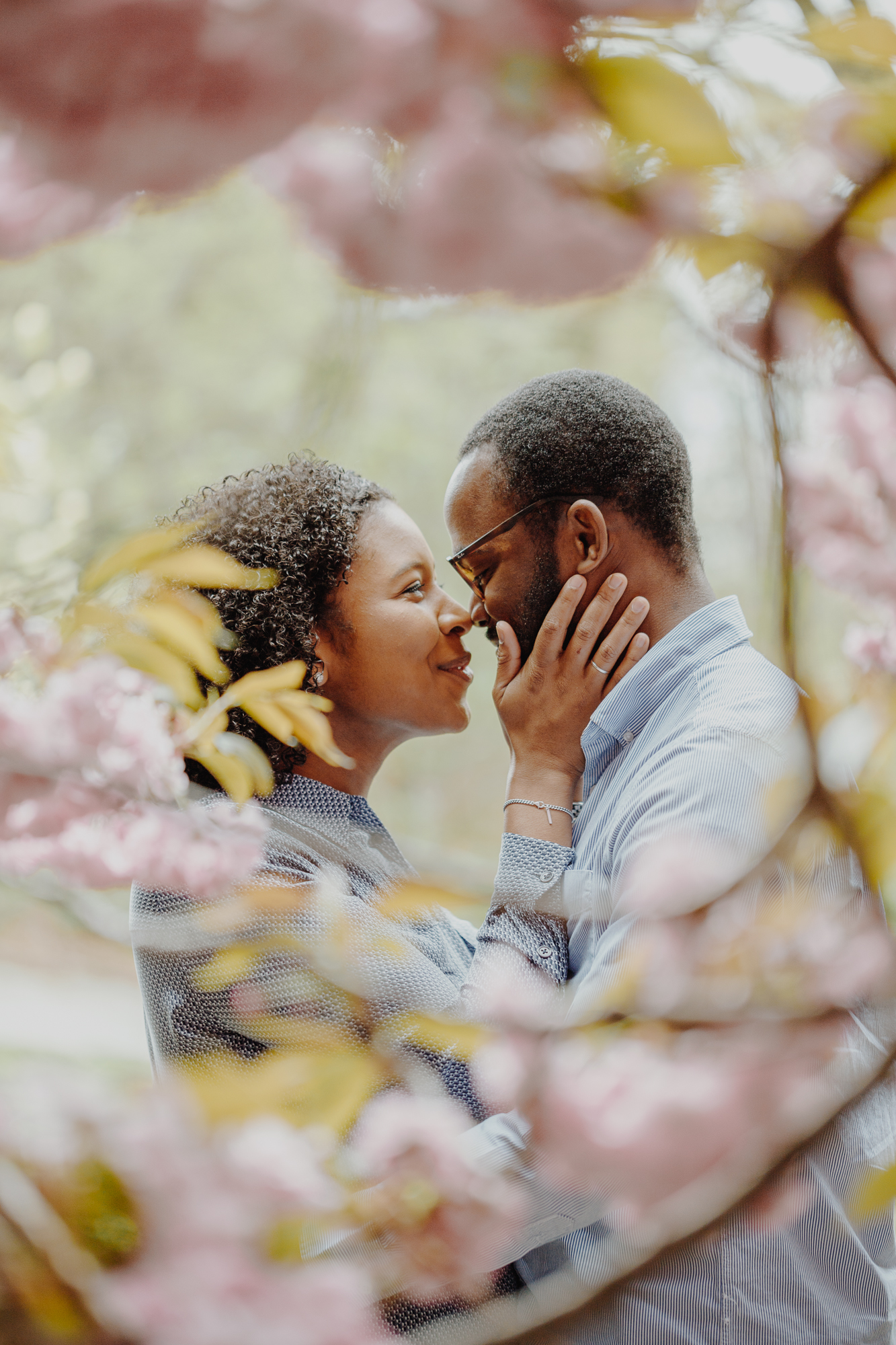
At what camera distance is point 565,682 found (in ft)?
3.73

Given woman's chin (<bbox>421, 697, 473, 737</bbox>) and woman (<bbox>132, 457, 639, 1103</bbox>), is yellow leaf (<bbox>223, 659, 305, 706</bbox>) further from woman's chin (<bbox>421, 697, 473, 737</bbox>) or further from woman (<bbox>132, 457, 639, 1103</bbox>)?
woman's chin (<bbox>421, 697, 473, 737</bbox>)

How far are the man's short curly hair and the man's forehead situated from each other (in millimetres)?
14

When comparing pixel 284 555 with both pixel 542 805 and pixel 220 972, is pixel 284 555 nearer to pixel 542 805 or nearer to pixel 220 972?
pixel 542 805

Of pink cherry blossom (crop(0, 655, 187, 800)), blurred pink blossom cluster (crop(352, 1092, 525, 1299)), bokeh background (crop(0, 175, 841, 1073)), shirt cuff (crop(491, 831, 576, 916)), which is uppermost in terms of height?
blurred pink blossom cluster (crop(352, 1092, 525, 1299))

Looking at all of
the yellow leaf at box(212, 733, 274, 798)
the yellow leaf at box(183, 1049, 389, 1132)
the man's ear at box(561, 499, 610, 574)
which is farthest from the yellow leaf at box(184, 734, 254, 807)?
the man's ear at box(561, 499, 610, 574)

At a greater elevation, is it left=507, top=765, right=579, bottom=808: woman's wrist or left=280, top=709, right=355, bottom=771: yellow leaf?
left=280, top=709, right=355, bottom=771: yellow leaf

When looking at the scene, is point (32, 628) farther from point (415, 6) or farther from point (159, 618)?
point (415, 6)

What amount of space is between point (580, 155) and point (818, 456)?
172 mm

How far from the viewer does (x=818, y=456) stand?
0.44m

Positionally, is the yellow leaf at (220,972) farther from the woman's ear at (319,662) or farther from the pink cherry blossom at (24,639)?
the woman's ear at (319,662)

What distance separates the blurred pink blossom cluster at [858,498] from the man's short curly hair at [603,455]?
28.6 inches

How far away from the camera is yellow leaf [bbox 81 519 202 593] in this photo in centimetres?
61

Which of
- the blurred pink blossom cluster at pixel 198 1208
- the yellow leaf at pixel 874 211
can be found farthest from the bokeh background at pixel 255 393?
the yellow leaf at pixel 874 211

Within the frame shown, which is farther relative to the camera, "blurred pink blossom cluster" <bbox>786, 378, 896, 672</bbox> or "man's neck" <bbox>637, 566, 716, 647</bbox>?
"man's neck" <bbox>637, 566, 716, 647</bbox>
